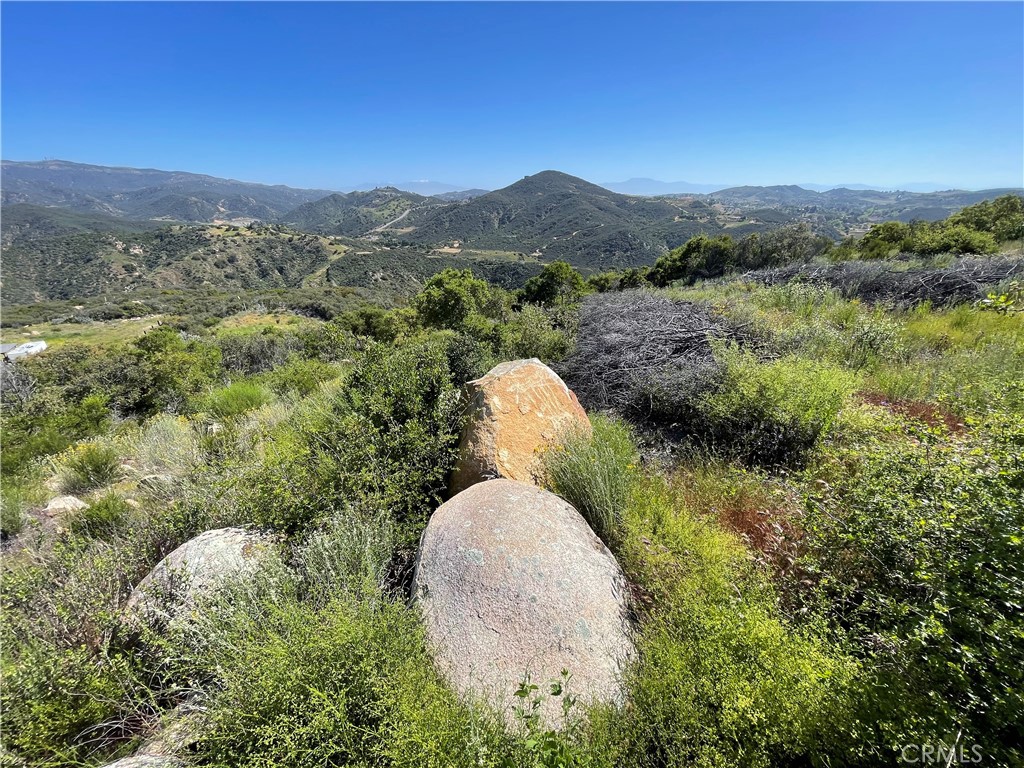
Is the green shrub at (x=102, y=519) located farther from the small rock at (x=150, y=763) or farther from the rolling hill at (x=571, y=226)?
the rolling hill at (x=571, y=226)

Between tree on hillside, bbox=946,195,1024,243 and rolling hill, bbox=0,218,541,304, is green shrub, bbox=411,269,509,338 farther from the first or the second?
rolling hill, bbox=0,218,541,304

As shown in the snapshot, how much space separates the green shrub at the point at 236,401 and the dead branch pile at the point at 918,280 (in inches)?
477

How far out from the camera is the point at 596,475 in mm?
3398

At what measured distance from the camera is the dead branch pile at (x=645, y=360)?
5.14 m

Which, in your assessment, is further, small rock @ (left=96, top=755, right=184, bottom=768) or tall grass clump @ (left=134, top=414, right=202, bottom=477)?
tall grass clump @ (left=134, top=414, right=202, bottom=477)

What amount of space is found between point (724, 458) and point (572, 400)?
6.09ft

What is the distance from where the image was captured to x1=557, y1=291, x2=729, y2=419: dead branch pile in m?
5.14

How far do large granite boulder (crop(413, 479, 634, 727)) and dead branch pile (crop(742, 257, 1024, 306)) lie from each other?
9.21 metres

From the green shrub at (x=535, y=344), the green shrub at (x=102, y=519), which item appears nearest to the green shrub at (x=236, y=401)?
the green shrub at (x=102, y=519)

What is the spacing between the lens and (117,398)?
12.9 meters

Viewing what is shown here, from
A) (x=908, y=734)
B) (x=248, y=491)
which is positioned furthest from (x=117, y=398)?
(x=908, y=734)

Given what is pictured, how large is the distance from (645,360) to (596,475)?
3.09 meters

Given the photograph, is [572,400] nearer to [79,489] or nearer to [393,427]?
[393,427]

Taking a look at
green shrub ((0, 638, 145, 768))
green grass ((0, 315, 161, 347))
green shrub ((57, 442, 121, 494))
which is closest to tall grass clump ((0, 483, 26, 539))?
green shrub ((57, 442, 121, 494))
